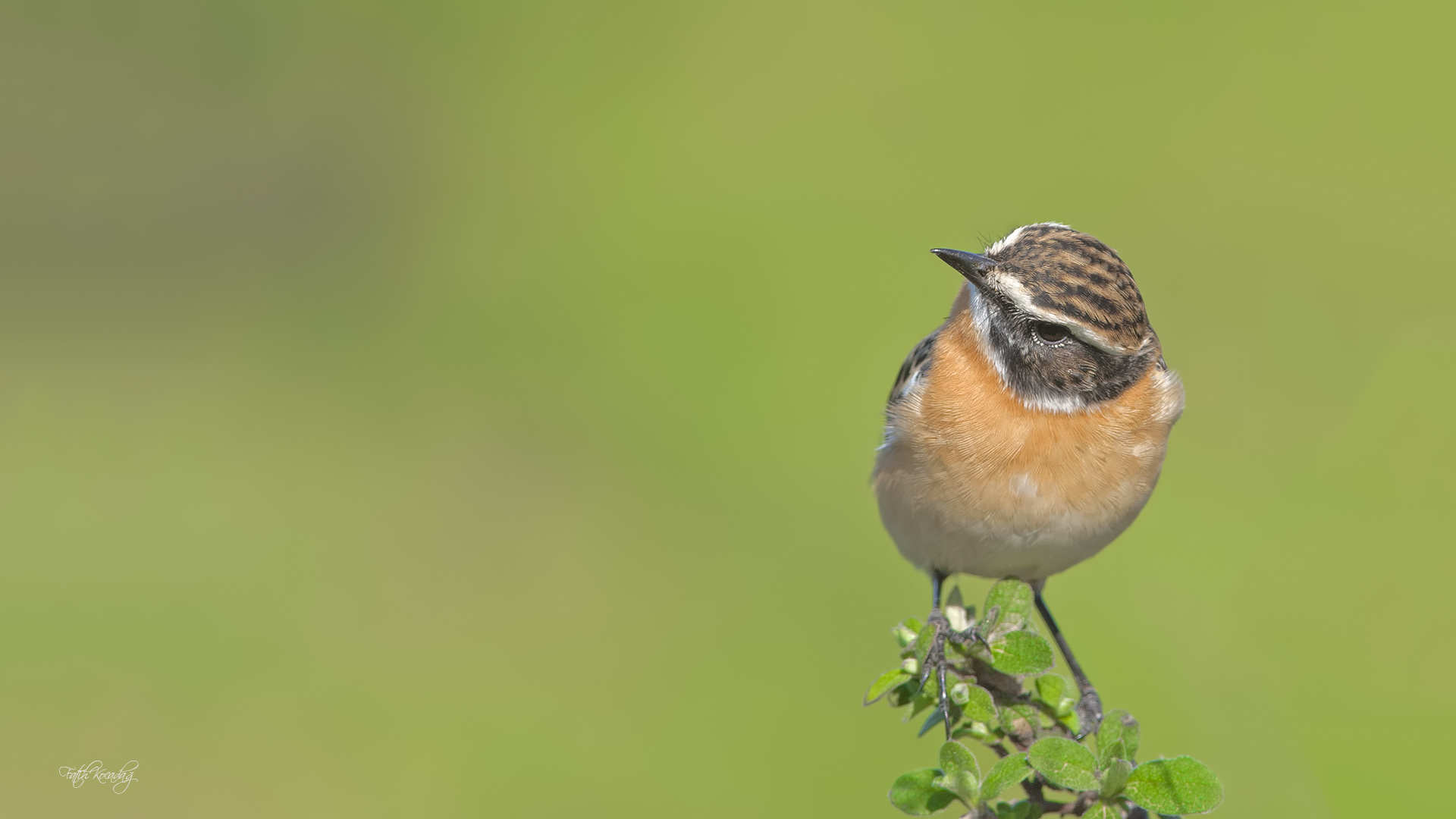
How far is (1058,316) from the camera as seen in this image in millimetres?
3043

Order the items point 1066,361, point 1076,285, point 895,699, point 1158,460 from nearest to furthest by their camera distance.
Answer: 1. point 895,699
2. point 1076,285
3. point 1066,361
4. point 1158,460

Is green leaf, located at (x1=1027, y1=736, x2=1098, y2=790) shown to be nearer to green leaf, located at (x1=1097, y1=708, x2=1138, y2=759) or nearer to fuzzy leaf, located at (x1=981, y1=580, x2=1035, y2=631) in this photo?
green leaf, located at (x1=1097, y1=708, x2=1138, y2=759)

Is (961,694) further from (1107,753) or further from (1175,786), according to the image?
(1175,786)

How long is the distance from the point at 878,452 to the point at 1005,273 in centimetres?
106

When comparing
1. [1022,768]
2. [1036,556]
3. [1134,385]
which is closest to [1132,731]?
[1022,768]

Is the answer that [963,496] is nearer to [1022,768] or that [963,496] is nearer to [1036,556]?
[1036,556]

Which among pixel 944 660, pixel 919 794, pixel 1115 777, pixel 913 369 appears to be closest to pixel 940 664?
pixel 944 660

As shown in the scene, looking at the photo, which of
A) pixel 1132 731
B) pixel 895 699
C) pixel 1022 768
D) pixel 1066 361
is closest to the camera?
pixel 1022 768

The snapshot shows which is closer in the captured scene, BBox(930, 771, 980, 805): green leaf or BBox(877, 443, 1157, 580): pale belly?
BBox(930, 771, 980, 805): green leaf

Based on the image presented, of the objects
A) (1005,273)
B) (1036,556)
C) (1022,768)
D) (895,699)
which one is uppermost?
(1005,273)

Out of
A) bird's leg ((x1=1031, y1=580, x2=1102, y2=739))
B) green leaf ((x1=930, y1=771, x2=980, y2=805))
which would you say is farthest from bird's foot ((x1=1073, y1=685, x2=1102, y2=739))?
green leaf ((x1=930, y1=771, x2=980, y2=805))

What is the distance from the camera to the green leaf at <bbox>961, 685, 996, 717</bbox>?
Result: 2.24 metres

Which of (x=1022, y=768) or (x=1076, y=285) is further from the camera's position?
(x=1076, y=285)

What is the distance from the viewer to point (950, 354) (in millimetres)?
3551
